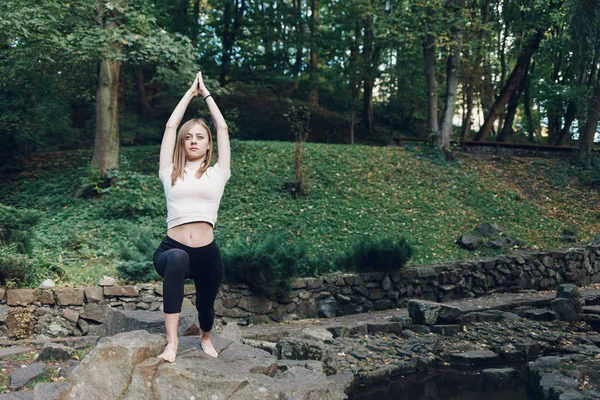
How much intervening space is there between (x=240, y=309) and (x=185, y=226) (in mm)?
5636

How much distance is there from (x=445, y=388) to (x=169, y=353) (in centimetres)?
432

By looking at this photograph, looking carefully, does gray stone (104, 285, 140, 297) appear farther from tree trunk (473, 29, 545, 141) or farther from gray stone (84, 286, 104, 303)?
tree trunk (473, 29, 545, 141)

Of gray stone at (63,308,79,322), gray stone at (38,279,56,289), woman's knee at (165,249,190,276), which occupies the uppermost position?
woman's knee at (165,249,190,276)

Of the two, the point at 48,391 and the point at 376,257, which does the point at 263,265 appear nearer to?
the point at 376,257

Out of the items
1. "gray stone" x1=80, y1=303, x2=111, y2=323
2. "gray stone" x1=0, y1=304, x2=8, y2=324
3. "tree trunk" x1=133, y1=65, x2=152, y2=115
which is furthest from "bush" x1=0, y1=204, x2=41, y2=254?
"tree trunk" x1=133, y1=65, x2=152, y2=115

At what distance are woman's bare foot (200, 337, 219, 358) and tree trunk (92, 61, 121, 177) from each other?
36.9 ft

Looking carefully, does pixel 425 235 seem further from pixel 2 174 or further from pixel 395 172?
pixel 2 174

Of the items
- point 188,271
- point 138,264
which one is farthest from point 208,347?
point 138,264

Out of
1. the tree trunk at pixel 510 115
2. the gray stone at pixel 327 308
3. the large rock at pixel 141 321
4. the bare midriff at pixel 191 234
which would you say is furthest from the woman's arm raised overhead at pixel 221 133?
the tree trunk at pixel 510 115

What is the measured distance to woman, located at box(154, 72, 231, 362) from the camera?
4199 mm

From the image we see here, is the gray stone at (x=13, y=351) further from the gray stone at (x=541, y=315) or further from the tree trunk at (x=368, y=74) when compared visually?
the tree trunk at (x=368, y=74)

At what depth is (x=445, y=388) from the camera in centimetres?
738

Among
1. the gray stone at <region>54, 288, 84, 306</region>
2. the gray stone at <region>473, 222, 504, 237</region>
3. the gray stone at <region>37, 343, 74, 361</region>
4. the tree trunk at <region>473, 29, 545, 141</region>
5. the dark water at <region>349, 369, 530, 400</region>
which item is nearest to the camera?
the gray stone at <region>37, 343, 74, 361</region>

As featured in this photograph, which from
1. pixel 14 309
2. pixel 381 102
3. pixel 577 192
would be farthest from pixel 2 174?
pixel 381 102
